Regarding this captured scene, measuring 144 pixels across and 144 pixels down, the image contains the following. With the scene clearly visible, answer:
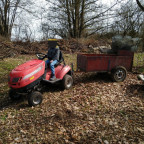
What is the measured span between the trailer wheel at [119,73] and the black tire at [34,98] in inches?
117

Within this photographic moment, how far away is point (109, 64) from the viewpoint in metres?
5.36

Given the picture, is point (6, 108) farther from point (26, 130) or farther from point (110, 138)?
point (110, 138)

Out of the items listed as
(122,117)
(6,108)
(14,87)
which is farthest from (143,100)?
(6,108)

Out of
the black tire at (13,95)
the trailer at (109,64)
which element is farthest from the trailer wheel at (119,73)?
the black tire at (13,95)

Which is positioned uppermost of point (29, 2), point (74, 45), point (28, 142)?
point (29, 2)

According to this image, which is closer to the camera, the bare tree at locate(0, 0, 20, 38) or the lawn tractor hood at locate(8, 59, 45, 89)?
the lawn tractor hood at locate(8, 59, 45, 89)

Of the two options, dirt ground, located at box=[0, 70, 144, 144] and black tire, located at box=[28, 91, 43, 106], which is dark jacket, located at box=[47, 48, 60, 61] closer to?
dirt ground, located at box=[0, 70, 144, 144]

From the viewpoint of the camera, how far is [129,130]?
300 centimetres

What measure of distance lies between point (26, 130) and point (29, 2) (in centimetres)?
1563

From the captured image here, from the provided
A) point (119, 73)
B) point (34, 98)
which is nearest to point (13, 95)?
point (34, 98)

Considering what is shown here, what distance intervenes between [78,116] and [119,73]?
285cm

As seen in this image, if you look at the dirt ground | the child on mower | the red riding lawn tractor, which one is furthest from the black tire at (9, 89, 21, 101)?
the child on mower

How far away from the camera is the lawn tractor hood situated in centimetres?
338

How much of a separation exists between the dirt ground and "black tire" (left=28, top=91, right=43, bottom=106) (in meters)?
0.13
